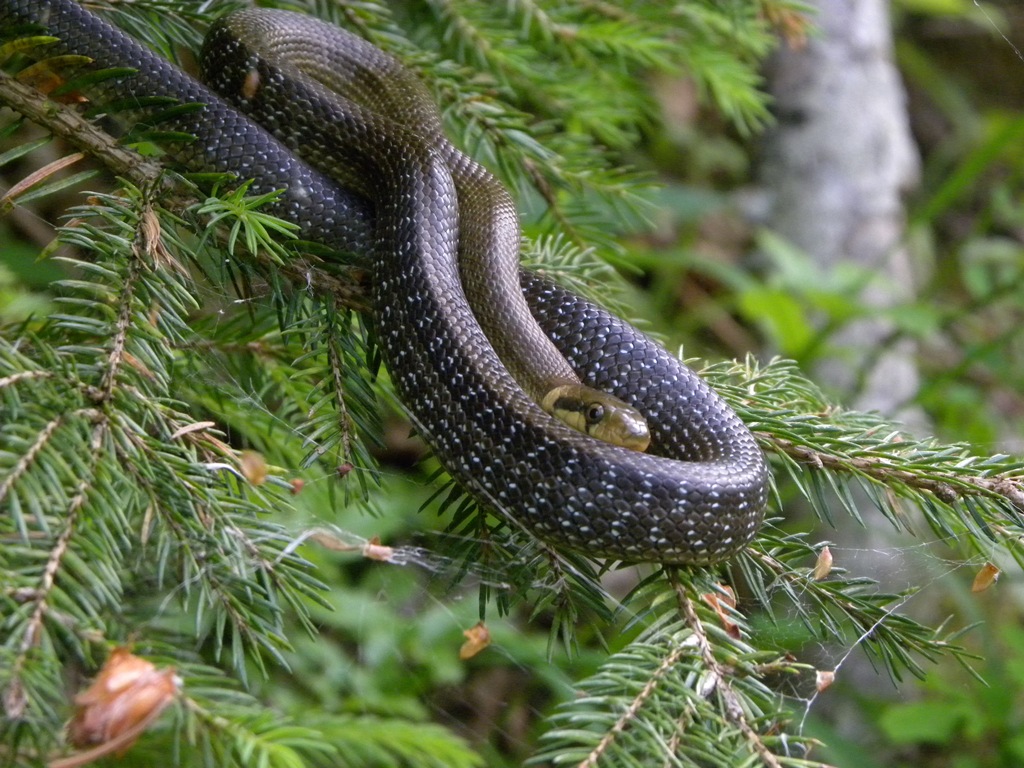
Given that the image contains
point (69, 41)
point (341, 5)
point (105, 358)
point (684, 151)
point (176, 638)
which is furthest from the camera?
point (684, 151)

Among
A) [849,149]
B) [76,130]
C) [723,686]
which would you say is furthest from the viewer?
[849,149]

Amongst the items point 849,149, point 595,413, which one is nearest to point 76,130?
point 595,413

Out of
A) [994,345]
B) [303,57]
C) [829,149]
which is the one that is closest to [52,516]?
[303,57]

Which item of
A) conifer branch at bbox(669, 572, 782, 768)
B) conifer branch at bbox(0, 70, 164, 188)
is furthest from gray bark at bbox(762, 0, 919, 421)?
conifer branch at bbox(0, 70, 164, 188)

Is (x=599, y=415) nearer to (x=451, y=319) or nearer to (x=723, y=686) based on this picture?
(x=451, y=319)

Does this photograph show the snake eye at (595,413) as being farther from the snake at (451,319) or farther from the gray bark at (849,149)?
the gray bark at (849,149)

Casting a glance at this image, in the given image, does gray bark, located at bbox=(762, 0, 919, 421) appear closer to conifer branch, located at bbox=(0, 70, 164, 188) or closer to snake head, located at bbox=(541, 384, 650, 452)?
snake head, located at bbox=(541, 384, 650, 452)

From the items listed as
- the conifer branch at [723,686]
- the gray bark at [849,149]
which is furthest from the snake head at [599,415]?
the gray bark at [849,149]

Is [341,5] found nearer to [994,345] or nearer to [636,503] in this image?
[636,503]
